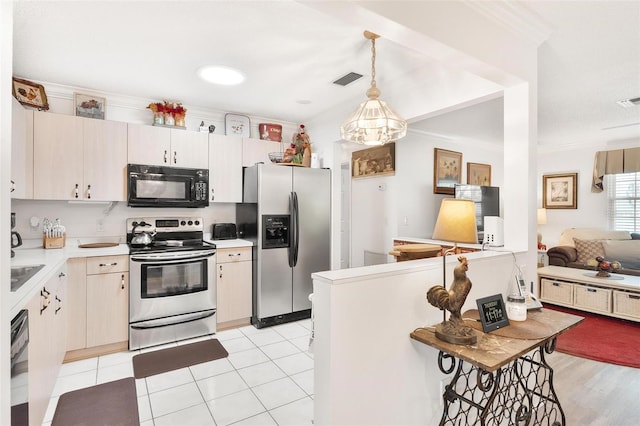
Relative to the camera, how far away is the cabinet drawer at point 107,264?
294cm

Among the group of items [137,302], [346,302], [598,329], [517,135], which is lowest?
[598,329]

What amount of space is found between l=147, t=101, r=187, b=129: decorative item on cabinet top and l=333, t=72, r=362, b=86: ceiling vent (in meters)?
1.79

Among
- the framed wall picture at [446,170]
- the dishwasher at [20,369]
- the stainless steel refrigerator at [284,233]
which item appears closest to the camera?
the dishwasher at [20,369]

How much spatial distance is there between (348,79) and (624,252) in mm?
4848

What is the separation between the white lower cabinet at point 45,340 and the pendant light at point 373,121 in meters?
2.26

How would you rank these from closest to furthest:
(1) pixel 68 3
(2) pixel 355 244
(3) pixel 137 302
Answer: (1) pixel 68 3
(3) pixel 137 302
(2) pixel 355 244

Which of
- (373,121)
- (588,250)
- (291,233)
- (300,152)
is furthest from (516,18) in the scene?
(588,250)

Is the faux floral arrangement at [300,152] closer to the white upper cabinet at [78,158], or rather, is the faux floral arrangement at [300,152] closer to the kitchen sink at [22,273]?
the white upper cabinet at [78,158]

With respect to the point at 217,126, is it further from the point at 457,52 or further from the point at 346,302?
the point at 346,302

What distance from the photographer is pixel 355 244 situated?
521 centimetres

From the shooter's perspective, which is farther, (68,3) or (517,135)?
(517,135)

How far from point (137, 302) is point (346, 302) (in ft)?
8.20

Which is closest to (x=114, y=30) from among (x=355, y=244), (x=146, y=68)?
(x=146, y=68)

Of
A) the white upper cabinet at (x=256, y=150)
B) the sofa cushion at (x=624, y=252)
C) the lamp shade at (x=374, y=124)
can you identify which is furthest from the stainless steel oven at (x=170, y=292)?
the sofa cushion at (x=624, y=252)
